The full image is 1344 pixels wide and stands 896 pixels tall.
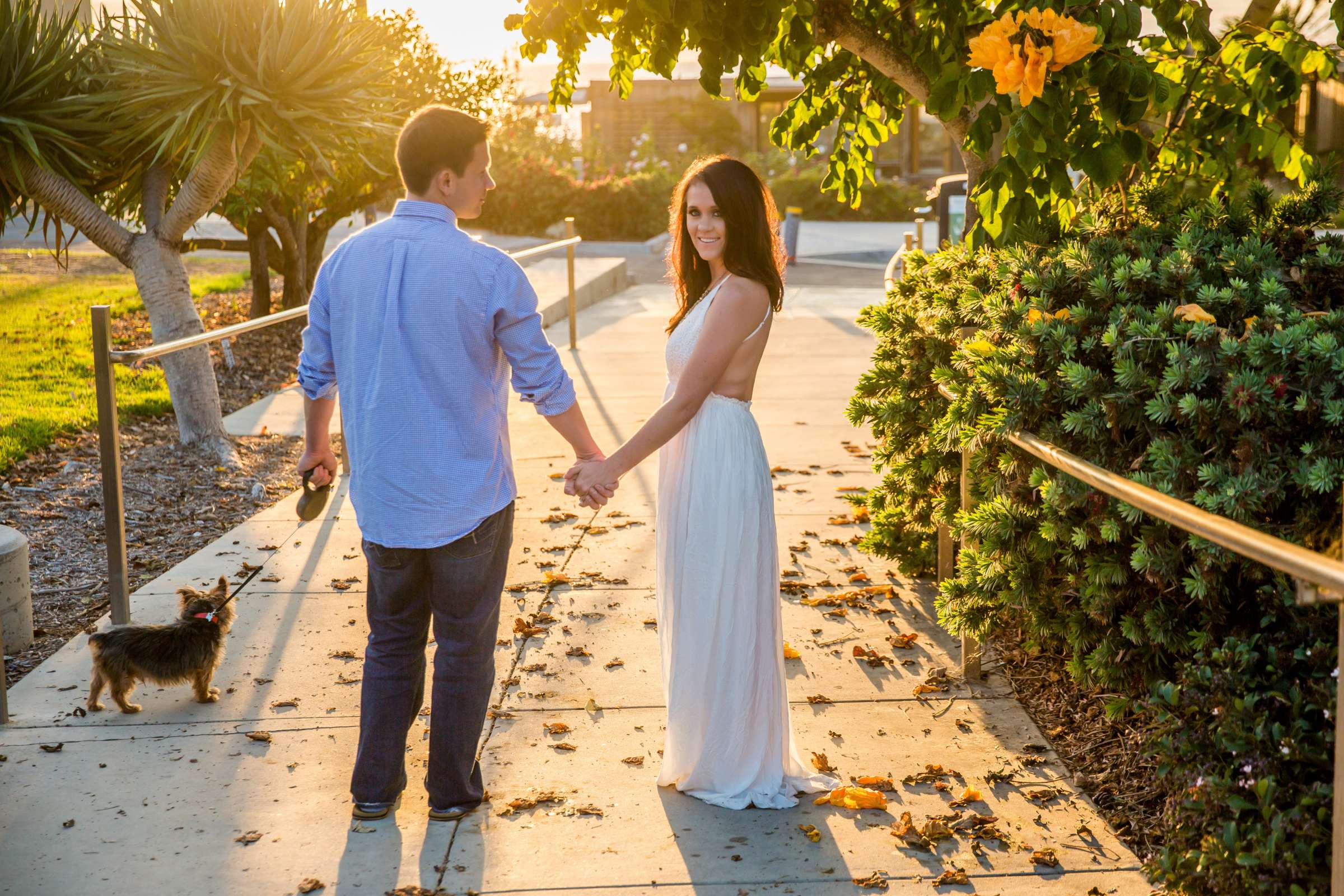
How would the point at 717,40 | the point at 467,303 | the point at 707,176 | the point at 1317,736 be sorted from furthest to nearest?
the point at 717,40 → the point at 707,176 → the point at 467,303 → the point at 1317,736

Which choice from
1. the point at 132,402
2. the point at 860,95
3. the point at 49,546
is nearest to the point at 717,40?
the point at 860,95

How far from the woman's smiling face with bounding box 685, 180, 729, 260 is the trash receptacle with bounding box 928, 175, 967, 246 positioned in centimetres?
461

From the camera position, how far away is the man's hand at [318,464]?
361cm

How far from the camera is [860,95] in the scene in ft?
18.9

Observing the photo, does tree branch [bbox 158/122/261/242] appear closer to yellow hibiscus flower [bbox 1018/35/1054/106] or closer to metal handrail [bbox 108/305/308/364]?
metal handrail [bbox 108/305/308/364]

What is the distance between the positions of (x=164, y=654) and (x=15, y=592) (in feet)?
3.73

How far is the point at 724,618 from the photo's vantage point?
11.8 feet

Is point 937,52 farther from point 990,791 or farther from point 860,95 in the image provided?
point 990,791

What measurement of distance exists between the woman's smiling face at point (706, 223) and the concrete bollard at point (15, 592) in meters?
2.93

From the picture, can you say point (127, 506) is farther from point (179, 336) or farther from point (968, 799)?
point (968, 799)

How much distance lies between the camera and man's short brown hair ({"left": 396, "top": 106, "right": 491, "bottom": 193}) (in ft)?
10.7

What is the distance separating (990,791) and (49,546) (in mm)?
4767

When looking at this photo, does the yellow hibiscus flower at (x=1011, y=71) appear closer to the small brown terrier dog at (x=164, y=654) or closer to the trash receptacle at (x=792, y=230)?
the small brown terrier dog at (x=164, y=654)

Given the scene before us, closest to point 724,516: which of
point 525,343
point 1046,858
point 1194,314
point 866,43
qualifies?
point 525,343
